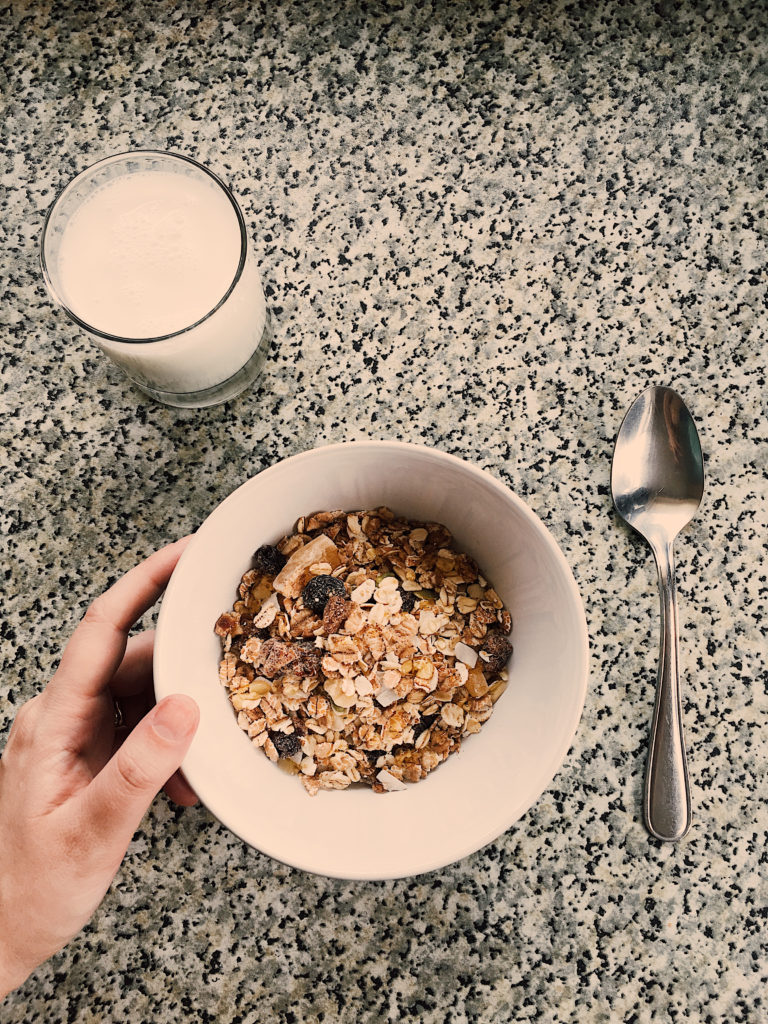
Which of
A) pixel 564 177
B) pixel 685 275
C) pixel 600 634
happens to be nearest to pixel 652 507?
pixel 600 634

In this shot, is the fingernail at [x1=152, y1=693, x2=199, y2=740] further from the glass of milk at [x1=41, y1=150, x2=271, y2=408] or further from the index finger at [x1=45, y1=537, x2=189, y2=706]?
the glass of milk at [x1=41, y1=150, x2=271, y2=408]

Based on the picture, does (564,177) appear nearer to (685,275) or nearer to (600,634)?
(685,275)

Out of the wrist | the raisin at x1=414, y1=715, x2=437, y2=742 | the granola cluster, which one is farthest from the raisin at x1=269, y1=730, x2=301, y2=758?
the wrist

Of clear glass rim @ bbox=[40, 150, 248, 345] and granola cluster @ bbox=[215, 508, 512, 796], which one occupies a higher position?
clear glass rim @ bbox=[40, 150, 248, 345]

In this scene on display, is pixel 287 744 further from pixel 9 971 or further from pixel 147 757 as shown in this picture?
pixel 9 971

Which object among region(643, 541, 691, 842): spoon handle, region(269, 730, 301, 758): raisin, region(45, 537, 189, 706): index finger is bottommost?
region(643, 541, 691, 842): spoon handle

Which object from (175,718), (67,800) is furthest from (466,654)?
(67,800)

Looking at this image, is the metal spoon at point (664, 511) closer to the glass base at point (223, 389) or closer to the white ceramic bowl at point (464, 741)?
the white ceramic bowl at point (464, 741)

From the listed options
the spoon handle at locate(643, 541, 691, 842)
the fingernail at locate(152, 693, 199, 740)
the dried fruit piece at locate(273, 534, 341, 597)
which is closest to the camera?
the fingernail at locate(152, 693, 199, 740)
